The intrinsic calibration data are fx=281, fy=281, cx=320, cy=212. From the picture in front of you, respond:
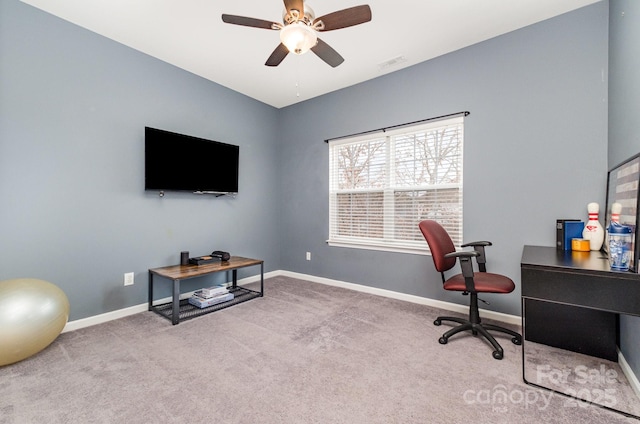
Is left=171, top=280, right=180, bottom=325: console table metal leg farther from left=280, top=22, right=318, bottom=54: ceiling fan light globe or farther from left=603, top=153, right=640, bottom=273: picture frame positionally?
left=603, top=153, right=640, bottom=273: picture frame

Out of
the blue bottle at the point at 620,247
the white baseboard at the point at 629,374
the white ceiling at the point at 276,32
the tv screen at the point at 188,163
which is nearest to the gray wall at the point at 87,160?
the tv screen at the point at 188,163

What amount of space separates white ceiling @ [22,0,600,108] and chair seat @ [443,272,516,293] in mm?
2190

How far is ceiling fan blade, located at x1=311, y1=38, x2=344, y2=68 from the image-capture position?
2141mm

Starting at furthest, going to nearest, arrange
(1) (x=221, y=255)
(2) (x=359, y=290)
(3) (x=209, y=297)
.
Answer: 1. (2) (x=359, y=290)
2. (1) (x=221, y=255)
3. (3) (x=209, y=297)

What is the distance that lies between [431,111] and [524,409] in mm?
2664

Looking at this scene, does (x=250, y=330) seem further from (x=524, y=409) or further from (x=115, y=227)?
(x=524, y=409)

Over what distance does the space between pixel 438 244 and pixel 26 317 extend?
2.95 m

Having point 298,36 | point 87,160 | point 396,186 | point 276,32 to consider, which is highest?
point 276,32

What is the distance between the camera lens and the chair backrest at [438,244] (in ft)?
7.35

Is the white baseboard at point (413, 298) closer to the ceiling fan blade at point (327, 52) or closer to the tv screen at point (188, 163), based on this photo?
the tv screen at point (188, 163)

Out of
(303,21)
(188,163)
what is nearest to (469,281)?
(303,21)

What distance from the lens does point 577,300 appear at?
1.41m

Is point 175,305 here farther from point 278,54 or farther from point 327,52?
point 327,52

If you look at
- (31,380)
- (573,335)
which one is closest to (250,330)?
(31,380)
